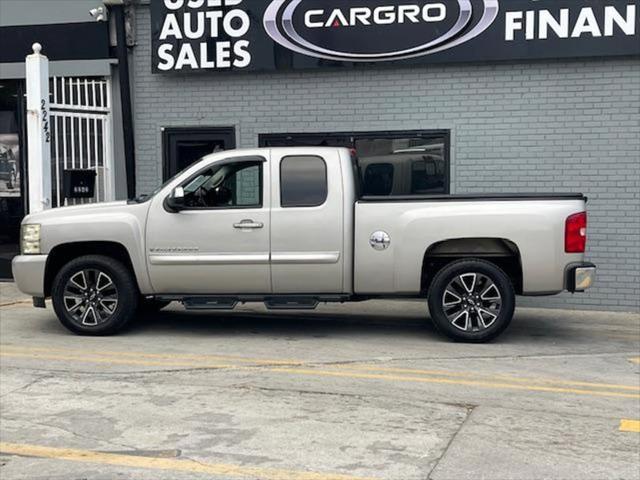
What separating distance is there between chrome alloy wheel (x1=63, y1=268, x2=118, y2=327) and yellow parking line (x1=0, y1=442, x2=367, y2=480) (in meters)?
3.40

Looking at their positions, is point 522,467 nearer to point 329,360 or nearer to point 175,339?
point 329,360

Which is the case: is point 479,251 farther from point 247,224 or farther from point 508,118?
point 508,118

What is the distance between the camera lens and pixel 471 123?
35.4ft

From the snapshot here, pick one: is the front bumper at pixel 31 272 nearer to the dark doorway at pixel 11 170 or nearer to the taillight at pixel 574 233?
the dark doorway at pixel 11 170

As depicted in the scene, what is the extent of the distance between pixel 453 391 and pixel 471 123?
18.4 ft

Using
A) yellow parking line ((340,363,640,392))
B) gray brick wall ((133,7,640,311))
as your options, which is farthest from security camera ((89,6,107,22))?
yellow parking line ((340,363,640,392))

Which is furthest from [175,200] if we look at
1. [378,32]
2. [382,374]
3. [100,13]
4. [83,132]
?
[100,13]

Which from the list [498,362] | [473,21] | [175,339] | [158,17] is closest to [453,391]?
[498,362]

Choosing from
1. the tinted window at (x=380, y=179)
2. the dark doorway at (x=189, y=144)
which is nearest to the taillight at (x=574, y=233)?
the tinted window at (x=380, y=179)

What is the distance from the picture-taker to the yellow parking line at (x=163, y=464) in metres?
4.34

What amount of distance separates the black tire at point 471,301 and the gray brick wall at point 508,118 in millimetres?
3158

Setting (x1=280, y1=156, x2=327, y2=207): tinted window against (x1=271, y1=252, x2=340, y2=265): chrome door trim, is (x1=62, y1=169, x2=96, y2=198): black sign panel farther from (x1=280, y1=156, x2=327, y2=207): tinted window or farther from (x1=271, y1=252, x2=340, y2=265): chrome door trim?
(x1=271, y1=252, x2=340, y2=265): chrome door trim

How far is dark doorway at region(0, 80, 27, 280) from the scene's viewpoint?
12562 mm

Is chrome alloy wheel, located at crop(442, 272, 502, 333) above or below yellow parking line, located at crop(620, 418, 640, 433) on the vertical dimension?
above
